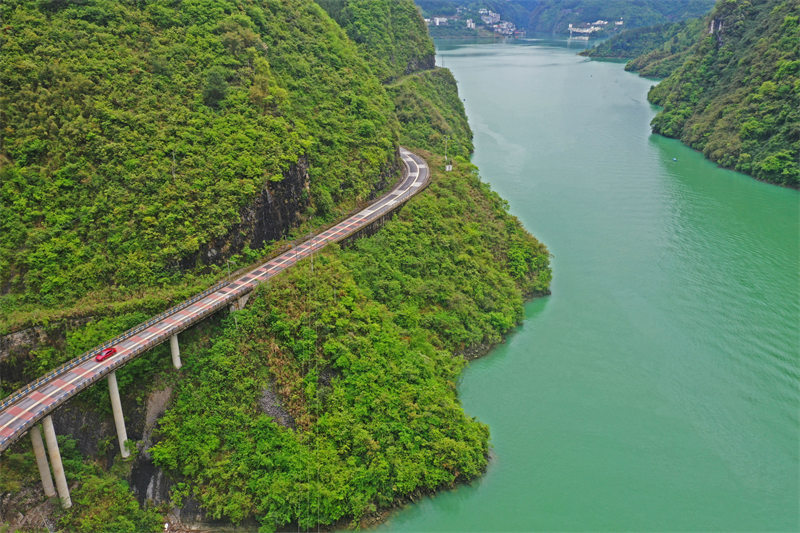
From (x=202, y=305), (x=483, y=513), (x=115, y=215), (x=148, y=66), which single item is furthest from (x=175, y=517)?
(x=148, y=66)

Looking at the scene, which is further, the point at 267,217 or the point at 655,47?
the point at 655,47

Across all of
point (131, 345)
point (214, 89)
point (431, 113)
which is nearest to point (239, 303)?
point (131, 345)

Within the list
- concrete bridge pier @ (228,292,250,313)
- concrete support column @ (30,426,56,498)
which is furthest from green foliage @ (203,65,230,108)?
concrete support column @ (30,426,56,498)

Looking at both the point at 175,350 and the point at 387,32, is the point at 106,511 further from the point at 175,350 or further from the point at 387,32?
the point at 387,32

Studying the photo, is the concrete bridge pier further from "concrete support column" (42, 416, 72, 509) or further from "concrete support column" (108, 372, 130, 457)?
"concrete support column" (42, 416, 72, 509)

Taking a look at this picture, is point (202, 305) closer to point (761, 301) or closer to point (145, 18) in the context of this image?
point (145, 18)

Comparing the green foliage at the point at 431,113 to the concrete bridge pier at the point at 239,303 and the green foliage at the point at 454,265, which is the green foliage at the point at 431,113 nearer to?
the green foliage at the point at 454,265

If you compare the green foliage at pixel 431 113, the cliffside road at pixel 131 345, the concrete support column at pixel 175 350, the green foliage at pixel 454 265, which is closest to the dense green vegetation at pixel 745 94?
the green foliage at pixel 431 113
